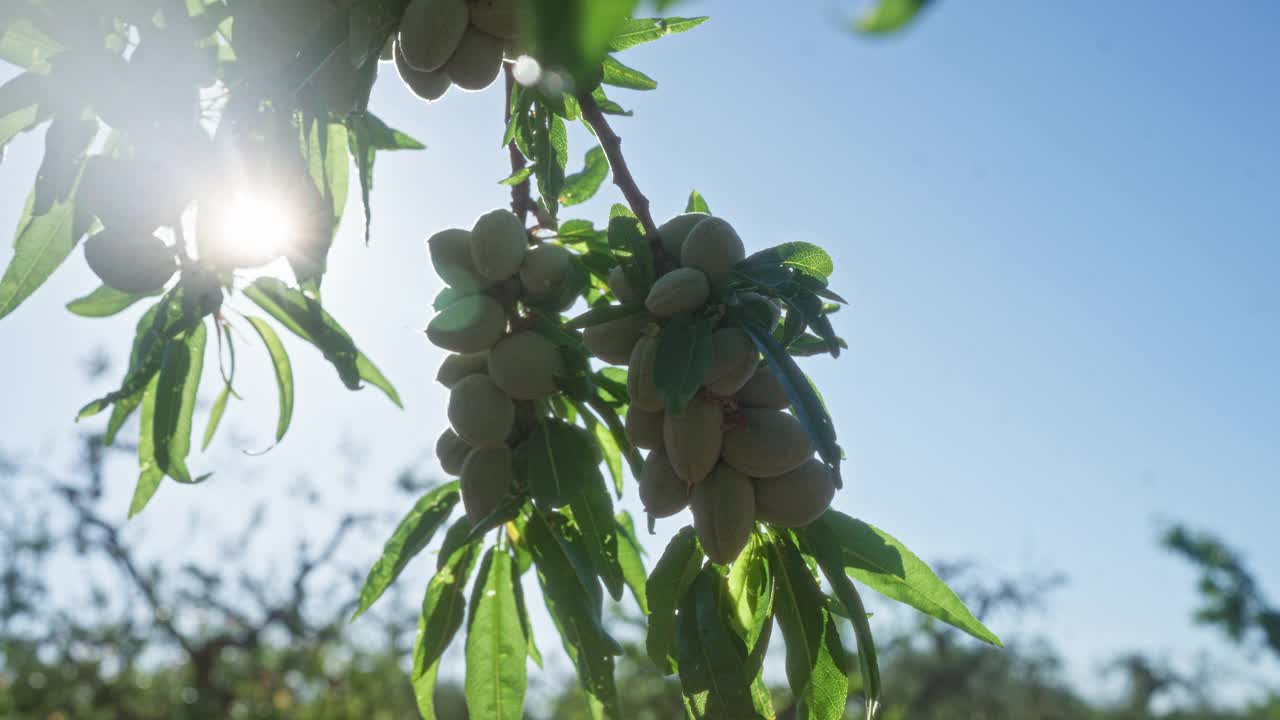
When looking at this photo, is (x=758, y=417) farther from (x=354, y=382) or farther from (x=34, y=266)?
(x=34, y=266)

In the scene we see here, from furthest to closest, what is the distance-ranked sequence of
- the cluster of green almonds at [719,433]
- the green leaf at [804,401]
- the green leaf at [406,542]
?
the green leaf at [406,542] → the cluster of green almonds at [719,433] → the green leaf at [804,401]

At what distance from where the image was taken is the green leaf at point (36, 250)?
5.20ft

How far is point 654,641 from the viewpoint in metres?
1.30

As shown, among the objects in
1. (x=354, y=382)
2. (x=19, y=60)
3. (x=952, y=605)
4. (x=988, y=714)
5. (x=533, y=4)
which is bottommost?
(x=533, y=4)

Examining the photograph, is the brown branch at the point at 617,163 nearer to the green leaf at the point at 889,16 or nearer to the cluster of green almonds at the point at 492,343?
the cluster of green almonds at the point at 492,343

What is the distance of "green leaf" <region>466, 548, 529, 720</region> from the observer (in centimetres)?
154

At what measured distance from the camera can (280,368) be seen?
1898mm

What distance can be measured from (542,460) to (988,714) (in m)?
14.7

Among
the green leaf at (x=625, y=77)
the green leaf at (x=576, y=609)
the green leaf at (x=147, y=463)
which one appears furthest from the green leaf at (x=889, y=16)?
the green leaf at (x=147, y=463)

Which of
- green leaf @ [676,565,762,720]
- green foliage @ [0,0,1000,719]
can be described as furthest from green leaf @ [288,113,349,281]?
green leaf @ [676,565,762,720]

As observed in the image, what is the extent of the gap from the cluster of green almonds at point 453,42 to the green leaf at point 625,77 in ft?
0.68

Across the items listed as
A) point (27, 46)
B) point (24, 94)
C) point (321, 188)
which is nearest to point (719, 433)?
point (321, 188)

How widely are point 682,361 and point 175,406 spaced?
114 centimetres

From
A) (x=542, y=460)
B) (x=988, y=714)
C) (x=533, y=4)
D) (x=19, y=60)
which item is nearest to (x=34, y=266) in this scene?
(x=19, y=60)
